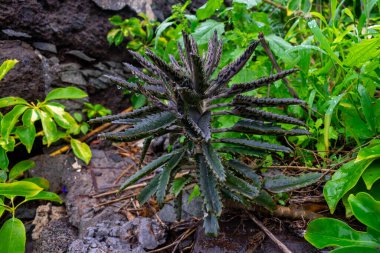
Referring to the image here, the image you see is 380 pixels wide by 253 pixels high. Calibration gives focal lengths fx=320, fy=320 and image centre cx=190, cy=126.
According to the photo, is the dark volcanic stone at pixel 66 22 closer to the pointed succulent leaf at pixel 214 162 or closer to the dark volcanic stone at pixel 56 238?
the dark volcanic stone at pixel 56 238

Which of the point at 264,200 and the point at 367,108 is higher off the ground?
the point at 367,108

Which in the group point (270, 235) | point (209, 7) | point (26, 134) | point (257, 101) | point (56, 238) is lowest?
point (56, 238)

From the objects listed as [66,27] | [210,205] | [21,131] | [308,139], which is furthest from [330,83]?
[66,27]

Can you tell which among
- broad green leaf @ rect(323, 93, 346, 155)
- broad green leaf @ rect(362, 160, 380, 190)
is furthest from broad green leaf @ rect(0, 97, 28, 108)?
broad green leaf @ rect(362, 160, 380, 190)

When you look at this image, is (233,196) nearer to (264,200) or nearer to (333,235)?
(264,200)

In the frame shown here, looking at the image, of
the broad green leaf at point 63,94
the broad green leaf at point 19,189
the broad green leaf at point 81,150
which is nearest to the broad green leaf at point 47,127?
the broad green leaf at point 63,94

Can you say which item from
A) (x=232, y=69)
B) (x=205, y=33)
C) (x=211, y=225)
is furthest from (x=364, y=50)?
Result: (x=211, y=225)

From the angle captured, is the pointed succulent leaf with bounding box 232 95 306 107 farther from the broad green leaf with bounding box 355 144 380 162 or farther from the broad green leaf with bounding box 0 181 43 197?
the broad green leaf with bounding box 0 181 43 197
